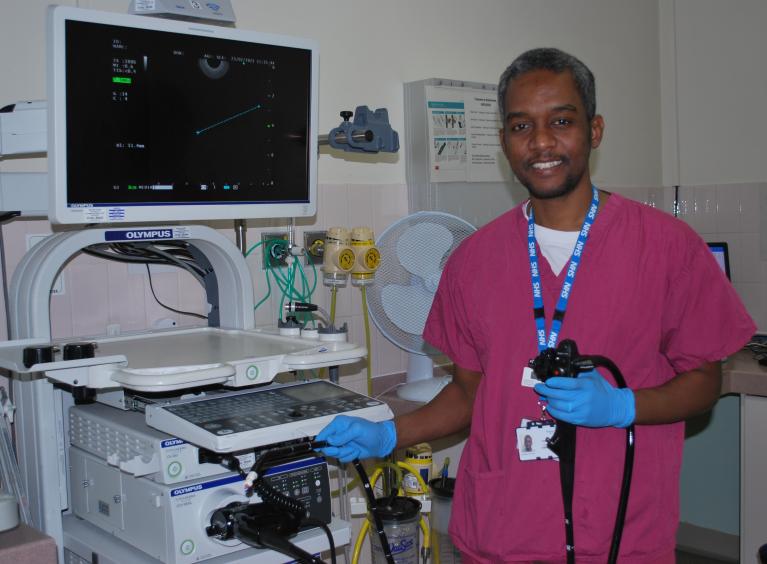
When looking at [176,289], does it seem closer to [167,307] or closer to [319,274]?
[167,307]

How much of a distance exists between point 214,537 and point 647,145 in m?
3.23

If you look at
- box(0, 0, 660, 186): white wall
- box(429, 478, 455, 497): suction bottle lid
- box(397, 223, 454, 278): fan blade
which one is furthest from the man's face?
box(429, 478, 455, 497): suction bottle lid

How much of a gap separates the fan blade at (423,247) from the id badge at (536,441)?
940 mm

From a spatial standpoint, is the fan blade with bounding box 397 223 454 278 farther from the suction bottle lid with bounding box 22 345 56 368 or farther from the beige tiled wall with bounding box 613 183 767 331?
the beige tiled wall with bounding box 613 183 767 331

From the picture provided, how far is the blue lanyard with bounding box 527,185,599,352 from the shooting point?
1.63m

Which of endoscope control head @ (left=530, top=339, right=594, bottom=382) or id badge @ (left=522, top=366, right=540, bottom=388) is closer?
endoscope control head @ (left=530, top=339, right=594, bottom=382)

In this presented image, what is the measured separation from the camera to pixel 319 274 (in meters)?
2.63

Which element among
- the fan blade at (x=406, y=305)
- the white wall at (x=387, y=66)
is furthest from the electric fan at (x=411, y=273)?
the white wall at (x=387, y=66)

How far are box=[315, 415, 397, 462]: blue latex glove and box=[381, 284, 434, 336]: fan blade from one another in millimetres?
803

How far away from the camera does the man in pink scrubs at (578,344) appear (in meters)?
1.58

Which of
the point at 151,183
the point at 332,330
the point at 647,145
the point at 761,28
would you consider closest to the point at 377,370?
the point at 332,330

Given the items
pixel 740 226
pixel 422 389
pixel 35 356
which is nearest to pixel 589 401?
pixel 35 356

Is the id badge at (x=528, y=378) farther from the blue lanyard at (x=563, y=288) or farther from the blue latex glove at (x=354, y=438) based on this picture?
the blue latex glove at (x=354, y=438)

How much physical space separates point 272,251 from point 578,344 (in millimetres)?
1119
